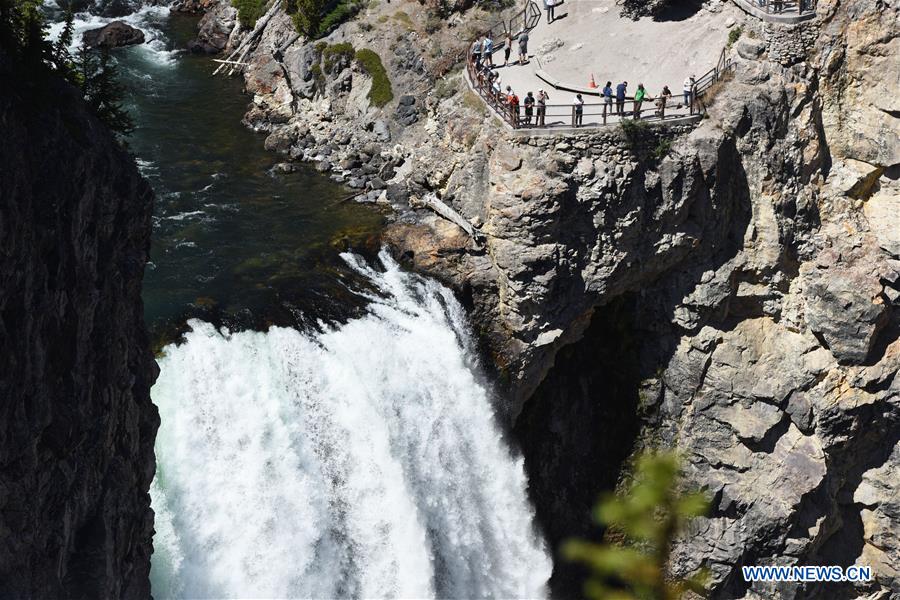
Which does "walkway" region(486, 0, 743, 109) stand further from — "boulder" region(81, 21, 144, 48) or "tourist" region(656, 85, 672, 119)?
"boulder" region(81, 21, 144, 48)

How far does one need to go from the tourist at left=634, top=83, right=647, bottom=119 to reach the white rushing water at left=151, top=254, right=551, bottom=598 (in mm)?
8842

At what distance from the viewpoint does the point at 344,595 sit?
30156 mm

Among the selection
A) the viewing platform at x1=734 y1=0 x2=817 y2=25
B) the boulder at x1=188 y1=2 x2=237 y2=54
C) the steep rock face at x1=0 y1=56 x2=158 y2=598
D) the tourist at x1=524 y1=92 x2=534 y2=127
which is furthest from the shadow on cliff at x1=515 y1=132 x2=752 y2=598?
the boulder at x1=188 y1=2 x2=237 y2=54

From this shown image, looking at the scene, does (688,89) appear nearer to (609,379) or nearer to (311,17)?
(609,379)

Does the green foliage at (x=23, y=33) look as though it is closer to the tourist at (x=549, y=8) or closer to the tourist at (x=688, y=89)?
the tourist at (x=688, y=89)

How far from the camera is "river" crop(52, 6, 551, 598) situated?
28.2m

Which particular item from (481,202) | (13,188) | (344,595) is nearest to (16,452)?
(13,188)

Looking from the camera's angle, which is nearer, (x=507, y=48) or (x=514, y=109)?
(x=514, y=109)

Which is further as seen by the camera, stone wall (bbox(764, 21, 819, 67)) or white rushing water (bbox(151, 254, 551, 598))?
stone wall (bbox(764, 21, 819, 67))

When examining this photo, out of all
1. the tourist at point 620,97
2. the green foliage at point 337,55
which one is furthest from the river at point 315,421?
the green foliage at point 337,55

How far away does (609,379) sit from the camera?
1486 inches

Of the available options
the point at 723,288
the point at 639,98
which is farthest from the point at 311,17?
the point at 723,288

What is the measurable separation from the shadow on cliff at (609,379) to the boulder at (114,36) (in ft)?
102

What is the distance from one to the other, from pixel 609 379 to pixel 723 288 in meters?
5.50
